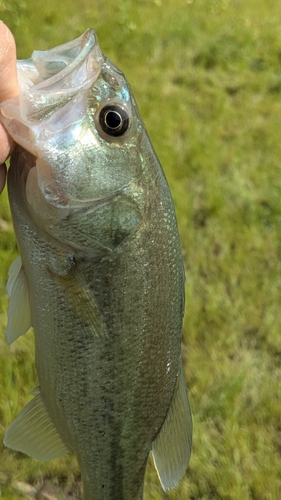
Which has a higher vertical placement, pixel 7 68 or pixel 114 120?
Answer: pixel 7 68

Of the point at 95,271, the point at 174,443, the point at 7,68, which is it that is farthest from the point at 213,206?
the point at 7,68

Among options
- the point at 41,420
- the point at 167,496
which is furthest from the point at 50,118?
the point at 167,496

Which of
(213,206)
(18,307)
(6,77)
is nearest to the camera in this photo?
(6,77)

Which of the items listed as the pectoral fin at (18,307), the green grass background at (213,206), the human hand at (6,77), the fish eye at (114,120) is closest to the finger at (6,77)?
the human hand at (6,77)

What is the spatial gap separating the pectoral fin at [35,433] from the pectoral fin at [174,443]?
29 centimetres

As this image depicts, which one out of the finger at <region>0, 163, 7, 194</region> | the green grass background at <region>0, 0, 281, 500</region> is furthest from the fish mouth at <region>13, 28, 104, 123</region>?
the green grass background at <region>0, 0, 281, 500</region>

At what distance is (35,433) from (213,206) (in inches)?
96.3

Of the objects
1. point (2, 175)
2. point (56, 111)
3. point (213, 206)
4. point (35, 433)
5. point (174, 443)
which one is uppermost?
point (56, 111)

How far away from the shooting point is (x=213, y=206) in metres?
3.76

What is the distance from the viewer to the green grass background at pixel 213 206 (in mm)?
2600

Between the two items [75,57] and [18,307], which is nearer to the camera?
[75,57]

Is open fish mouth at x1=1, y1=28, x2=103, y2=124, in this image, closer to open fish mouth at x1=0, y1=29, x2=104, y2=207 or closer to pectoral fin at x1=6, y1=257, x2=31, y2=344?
open fish mouth at x1=0, y1=29, x2=104, y2=207

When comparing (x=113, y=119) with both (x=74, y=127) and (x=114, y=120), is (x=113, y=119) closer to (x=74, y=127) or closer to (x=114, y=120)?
(x=114, y=120)

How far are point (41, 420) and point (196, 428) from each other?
1.32 metres
